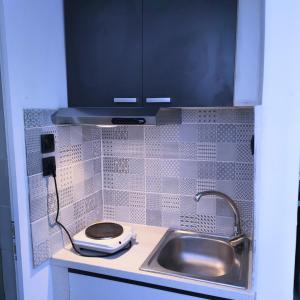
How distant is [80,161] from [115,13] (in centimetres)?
79

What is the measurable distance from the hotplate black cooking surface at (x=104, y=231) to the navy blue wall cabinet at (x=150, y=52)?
66 cm

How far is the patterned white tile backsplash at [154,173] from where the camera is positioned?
1514 millimetres

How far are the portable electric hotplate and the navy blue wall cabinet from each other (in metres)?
0.67

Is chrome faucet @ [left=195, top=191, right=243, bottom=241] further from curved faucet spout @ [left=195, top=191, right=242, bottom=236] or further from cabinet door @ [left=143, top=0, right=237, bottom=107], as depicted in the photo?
cabinet door @ [left=143, top=0, right=237, bottom=107]

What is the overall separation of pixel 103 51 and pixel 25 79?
41 cm

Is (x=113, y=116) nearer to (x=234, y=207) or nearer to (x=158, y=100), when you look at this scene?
(x=158, y=100)

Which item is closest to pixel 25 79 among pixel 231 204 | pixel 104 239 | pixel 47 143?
pixel 47 143

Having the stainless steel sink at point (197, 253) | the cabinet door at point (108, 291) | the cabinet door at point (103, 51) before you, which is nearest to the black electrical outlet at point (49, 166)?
the cabinet door at point (103, 51)

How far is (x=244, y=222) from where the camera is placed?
1.62 meters

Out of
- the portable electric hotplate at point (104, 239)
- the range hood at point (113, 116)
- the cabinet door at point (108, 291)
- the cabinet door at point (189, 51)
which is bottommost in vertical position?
the cabinet door at point (108, 291)

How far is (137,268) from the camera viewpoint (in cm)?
133

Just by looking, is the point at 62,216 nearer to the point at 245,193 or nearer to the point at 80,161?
the point at 80,161

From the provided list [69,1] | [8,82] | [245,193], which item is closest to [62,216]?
[8,82]

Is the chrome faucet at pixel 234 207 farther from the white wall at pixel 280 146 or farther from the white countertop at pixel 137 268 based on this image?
the white wall at pixel 280 146
